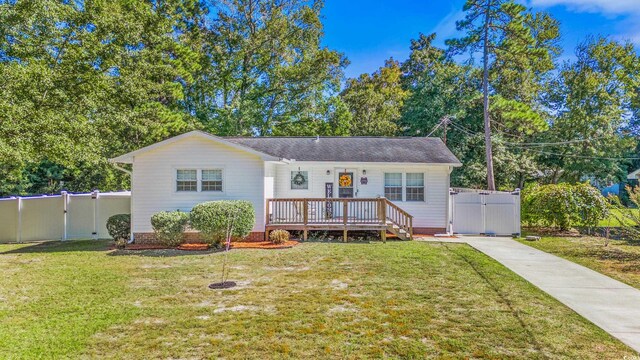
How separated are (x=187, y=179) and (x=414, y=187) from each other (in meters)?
8.29

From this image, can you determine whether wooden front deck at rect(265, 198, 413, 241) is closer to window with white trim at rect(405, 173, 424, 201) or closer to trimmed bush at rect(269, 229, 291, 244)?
trimmed bush at rect(269, 229, 291, 244)

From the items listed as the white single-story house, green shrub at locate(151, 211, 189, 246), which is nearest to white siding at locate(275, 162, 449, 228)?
the white single-story house

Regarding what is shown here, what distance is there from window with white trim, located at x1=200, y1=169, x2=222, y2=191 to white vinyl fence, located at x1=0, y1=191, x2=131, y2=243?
3.68 metres

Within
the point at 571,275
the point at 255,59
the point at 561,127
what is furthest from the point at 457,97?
the point at 571,275

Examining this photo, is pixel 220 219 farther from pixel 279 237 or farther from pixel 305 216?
pixel 305 216

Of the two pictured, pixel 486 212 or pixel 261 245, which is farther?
pixel 486 212

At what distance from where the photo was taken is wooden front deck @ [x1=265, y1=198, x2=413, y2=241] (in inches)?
467

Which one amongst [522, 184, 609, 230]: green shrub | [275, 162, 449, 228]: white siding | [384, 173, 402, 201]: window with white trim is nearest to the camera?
[522, 184, 609, 230]: green shrub

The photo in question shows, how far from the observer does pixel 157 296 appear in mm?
6223

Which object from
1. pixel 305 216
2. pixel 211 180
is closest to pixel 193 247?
pixel 211 180

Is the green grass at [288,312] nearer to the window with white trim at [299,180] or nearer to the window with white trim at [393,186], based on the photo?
the window with white trim at [393,186]

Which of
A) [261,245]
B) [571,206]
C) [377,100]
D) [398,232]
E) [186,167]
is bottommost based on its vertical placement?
[261,245]

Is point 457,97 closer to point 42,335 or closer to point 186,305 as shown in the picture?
point 186,305

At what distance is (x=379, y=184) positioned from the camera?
44.6 ft
